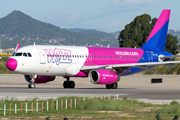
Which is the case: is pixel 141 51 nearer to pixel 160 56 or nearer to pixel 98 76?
pixel 160 56

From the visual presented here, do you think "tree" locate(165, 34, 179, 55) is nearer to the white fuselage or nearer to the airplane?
the airplane

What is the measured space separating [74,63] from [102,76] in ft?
12.1

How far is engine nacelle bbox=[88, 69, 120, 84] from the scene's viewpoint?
124 ft

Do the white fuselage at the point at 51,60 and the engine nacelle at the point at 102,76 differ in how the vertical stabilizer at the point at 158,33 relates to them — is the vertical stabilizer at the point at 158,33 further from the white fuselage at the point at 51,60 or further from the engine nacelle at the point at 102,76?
the white fuselage at the point at 51,60

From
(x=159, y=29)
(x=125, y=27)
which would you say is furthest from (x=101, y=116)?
(x=125, y=27)

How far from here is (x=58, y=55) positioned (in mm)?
38625

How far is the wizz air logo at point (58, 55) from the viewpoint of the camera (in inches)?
1500

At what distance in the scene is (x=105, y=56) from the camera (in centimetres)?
4312

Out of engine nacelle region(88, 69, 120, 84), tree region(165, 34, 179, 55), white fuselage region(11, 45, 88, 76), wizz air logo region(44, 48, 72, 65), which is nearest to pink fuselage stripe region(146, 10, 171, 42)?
engine nacelle region(88, 69, 120, 84)

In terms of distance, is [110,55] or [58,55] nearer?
[58,55]

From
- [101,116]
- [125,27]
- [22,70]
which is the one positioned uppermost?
[125,27]

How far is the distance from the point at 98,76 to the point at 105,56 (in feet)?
19.3

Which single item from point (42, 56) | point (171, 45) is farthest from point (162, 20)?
point (171, 45)

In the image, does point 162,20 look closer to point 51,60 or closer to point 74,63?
point 74,63
